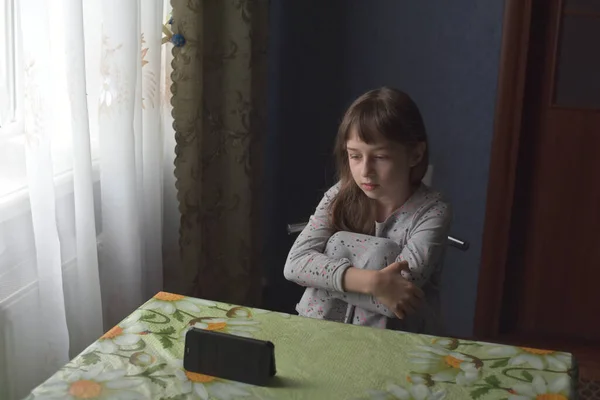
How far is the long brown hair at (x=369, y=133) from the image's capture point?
1.46 metres

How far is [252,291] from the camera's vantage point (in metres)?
2.61

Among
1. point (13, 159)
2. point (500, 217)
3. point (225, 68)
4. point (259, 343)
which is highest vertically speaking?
point (225, 68)

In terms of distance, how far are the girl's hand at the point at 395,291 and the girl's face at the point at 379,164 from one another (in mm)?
203

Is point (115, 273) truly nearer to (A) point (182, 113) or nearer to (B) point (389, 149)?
(A) point (182, 113)

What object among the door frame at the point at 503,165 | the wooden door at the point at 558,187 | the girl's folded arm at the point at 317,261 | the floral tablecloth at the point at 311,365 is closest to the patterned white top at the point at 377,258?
the girl's folded arm at the point at 317,261

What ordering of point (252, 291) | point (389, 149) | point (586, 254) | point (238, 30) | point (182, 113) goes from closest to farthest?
1. point (389, 149)
2. point (182, 113)
3. point (238, 30)
4. point (252, 291)
5. point (586, 254)

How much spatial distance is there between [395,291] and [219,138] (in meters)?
1.09

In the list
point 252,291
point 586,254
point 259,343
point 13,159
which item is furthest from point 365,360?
point 586,254

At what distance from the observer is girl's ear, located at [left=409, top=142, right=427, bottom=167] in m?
1.51

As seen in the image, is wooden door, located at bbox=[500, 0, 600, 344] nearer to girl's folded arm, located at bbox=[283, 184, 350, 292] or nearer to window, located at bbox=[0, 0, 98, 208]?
girl's folded arm, located at bbox=[283, 184, 350, 292]

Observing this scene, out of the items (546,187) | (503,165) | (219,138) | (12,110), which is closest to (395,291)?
(12,110)

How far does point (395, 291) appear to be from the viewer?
1.35m

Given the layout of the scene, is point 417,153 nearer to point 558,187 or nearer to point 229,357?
point 229,357

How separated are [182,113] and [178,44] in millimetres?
186
